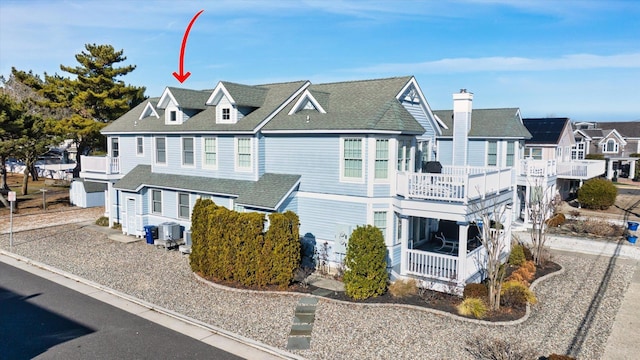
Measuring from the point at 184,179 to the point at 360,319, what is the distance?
12832 mm

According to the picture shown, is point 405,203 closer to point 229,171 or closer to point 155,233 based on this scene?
point 229,171

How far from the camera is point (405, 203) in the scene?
16.2m

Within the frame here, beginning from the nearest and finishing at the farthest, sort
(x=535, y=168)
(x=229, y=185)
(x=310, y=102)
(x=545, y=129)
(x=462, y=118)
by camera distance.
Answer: (x=310, y=102) → (x=229, y=185) → (x=462, y=118) → (x=535, y=168) → (x=545, y=129)

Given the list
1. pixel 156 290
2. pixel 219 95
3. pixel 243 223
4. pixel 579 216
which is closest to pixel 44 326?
pixel 156 290

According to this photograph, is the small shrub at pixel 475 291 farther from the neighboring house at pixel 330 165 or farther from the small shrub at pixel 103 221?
the small shrub at pixel 103 221

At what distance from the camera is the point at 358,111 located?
17891 mm

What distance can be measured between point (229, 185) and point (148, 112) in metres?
9.57

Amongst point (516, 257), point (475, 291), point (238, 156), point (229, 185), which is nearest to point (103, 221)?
point (229, 185)

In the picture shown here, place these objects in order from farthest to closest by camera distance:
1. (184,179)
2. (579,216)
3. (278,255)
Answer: (579,216)
(184,179)
(278,255)

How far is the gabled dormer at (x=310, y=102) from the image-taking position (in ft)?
64.1

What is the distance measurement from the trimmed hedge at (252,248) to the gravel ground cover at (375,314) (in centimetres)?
69

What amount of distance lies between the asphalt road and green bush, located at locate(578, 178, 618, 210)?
102 ft

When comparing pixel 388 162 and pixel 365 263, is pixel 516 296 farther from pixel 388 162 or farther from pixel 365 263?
pixel 388 162

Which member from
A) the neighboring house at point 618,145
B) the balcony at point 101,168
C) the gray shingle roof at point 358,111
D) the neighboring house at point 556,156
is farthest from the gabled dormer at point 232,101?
the neighboring house at point 618,145
